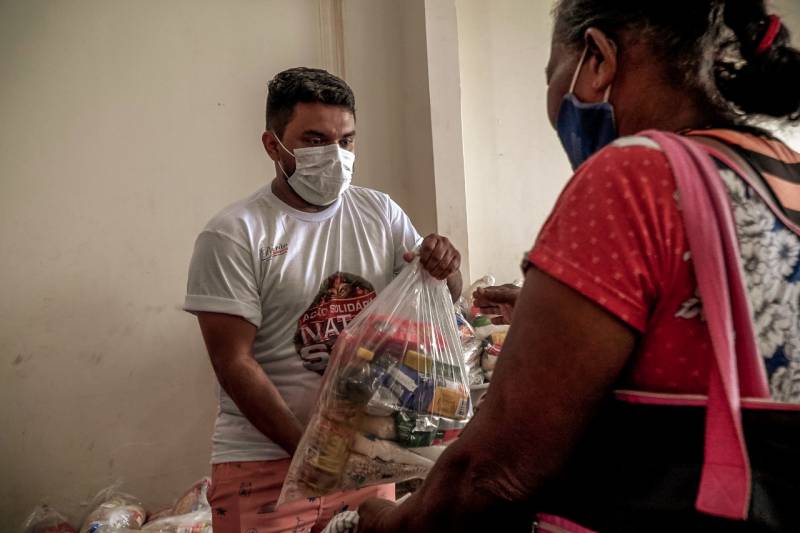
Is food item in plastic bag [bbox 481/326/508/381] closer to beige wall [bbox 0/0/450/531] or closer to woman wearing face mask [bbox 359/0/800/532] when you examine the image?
beige wall [bbox 0/0/450/531]

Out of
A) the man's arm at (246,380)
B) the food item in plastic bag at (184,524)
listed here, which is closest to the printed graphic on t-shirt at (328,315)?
the man's arm at (246,380)

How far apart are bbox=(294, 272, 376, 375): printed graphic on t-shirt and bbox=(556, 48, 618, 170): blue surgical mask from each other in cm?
90

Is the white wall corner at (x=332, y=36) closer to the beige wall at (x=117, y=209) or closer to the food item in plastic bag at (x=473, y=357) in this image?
the beige wall at (x=117, y=209)

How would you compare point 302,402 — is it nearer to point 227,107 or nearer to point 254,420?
point 254,420

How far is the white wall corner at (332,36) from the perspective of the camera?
3303 mm

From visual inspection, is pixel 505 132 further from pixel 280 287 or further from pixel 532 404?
pixel 532 404

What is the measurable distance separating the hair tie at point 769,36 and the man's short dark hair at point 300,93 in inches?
49.1

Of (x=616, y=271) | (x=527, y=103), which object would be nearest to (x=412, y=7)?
(x=527, y=103)

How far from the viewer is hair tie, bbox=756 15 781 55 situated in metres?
0.88

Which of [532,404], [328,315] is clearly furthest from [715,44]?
[328,315]

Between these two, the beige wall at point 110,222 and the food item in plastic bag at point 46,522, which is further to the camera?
the beige wall at point 110,222

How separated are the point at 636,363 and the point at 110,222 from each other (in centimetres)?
270

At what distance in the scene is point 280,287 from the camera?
5.76ft

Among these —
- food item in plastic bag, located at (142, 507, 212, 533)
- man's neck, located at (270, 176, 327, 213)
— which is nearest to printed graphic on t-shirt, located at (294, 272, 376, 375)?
man's neck, located at (270, 176, 327, 213)
